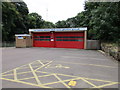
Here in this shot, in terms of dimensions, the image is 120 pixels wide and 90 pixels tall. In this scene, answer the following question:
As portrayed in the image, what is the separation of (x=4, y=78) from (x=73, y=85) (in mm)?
2710

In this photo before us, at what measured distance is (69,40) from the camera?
16.8 m

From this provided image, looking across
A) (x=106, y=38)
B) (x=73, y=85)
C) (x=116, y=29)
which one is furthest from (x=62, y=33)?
(x=73, y=85)

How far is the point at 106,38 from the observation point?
14148mm

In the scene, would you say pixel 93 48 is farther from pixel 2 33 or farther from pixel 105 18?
pixel 2 33

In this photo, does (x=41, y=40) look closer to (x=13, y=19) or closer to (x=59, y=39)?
(x=59, y=39)

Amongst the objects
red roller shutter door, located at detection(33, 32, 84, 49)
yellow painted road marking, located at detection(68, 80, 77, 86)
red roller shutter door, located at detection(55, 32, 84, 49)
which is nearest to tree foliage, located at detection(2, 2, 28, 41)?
red roller shutter door, located at detection(33, 32, 84, 49)

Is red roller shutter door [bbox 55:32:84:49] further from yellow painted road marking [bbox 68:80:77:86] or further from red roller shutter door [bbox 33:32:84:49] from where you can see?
yellow painted road marking [bbox 68:80:77:86]

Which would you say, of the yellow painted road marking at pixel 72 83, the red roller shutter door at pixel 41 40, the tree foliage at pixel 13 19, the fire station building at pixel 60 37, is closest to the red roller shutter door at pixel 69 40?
the fire station building at pixel 60 37

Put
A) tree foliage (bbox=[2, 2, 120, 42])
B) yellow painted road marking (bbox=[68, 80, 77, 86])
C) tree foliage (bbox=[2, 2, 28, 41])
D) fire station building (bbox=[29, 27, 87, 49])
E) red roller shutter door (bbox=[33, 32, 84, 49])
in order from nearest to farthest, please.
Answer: yellow painted road marking (bbox=[68, 80, 77, 86])
tree foliage (bbox=[2, 2, 120, 42])
fire station building (bbox=[29, 27, 87, 49])
red roller shutter door (bbox=[33, 32, 84, 49])
tree foliage (bbox=[2, 2, 28, 41])

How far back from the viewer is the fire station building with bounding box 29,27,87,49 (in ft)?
53.2

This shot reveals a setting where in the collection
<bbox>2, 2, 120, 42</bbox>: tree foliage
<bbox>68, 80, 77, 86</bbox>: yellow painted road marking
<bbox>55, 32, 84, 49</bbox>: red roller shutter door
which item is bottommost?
<bbox>68, 80, 77, 86</bbox>: yellow painted road marking

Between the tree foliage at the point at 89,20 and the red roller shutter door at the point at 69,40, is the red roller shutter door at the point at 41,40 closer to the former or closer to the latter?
the red roller shutter door at the point at 69,40

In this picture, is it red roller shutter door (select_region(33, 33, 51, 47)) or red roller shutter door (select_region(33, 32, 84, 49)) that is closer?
red roller shutter door (select_region(33, 32, 84, 49))

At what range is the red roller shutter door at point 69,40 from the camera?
16297 mm
